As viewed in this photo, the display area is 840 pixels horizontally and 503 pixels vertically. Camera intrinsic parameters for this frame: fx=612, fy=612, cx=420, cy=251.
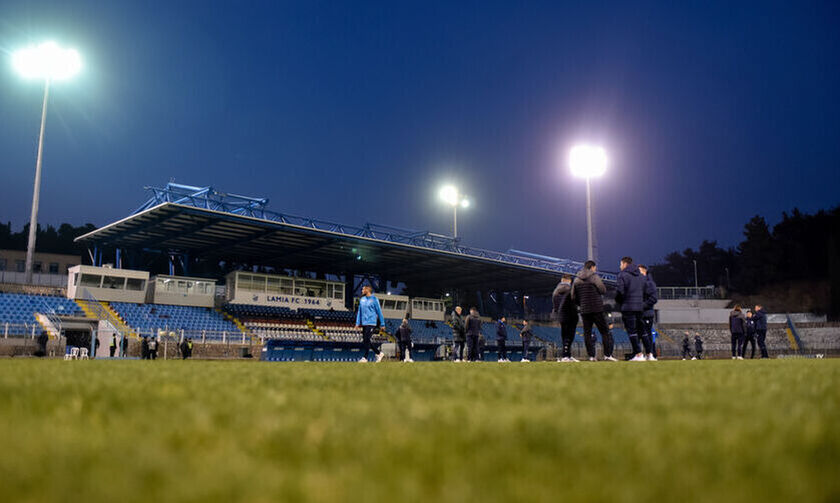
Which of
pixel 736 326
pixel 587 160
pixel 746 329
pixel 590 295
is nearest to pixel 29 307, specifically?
pixel 587 160

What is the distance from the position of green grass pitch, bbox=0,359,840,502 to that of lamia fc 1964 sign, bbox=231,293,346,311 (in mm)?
39985

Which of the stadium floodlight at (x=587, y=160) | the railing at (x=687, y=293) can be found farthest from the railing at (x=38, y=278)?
the railing at (x=687, y=293)

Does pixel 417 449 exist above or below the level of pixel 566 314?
below

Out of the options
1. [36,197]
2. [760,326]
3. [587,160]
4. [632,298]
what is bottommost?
[760,326]

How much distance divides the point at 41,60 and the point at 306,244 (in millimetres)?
18974

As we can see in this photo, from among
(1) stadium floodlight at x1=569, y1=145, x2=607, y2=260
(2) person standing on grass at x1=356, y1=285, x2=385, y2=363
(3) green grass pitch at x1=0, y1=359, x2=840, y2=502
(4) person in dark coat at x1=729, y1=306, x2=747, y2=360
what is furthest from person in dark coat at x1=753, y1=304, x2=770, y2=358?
(3) green grass pitch at x1=0, y1=359, x2=840, y2=502

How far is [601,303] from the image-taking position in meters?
11.3

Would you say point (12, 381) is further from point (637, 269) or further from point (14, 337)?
point (14, 337)

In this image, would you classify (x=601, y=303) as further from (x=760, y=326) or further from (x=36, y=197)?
(x=36, y=197)

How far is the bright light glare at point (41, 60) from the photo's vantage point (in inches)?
1428

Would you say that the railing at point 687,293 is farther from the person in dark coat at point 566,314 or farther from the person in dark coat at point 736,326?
the person in dark coat at point 566,314

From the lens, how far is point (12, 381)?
405 cm

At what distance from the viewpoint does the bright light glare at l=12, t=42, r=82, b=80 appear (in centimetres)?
3628

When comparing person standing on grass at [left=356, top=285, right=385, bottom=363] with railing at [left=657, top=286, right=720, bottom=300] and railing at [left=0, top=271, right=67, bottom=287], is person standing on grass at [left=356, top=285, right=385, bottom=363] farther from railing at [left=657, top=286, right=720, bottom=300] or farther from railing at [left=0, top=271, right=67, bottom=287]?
railing at [left=657, top=286, right=720, bottom=300]
